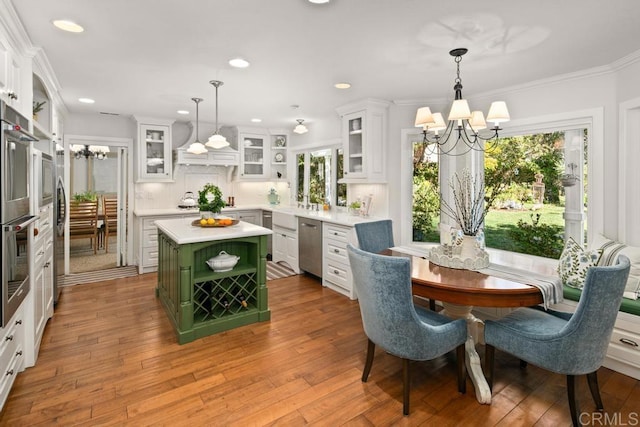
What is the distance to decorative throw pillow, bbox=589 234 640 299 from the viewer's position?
2535 millimetres

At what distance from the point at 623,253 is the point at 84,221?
783 centimetres

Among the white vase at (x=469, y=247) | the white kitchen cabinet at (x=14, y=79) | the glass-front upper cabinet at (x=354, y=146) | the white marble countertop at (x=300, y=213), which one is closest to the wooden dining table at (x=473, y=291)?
the white vase at (x=469, y=247)

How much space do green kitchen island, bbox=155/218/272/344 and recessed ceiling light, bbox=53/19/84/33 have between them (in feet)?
5.44

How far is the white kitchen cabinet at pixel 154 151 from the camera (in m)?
5.38

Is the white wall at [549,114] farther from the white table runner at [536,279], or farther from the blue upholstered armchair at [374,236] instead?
the white table runner at [536,279]

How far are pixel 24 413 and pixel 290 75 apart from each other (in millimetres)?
3206

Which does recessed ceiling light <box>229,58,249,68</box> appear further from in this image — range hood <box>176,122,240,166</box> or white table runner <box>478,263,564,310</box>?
range hood <box>176,122,240,166</box>

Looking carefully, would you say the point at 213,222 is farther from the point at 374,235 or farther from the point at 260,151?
the point at 260,151

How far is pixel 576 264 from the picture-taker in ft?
8.94

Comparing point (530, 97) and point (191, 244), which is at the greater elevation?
point (530, 97)

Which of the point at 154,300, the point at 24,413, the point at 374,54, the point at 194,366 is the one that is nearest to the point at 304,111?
the point at 374,54

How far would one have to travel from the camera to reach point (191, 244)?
302 centimetres

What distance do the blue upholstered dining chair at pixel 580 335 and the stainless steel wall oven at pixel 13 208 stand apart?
2.91m

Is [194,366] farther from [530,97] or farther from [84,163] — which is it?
[84,163]
